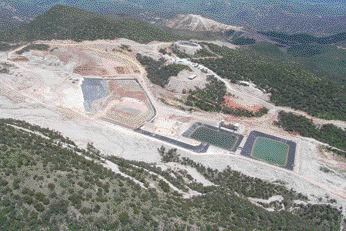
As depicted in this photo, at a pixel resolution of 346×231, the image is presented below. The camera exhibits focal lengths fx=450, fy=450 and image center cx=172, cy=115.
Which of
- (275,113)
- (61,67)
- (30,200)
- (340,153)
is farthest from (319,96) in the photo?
(30,200)

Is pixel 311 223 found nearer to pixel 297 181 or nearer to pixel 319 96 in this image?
pixel 297 181

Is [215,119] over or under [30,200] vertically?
under

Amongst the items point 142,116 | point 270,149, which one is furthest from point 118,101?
point 270,149

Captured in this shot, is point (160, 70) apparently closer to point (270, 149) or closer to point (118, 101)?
point (118, 101)

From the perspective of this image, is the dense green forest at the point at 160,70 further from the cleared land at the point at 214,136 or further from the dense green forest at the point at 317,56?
the dense green forest at the point at 317,56

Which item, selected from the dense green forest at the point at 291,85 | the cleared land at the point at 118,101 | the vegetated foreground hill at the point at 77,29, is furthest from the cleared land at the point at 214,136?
the vegetated foreground hill at the point at 77,29
